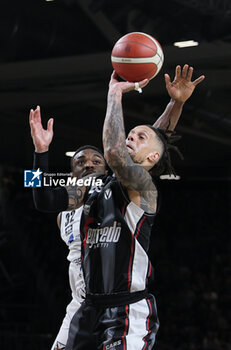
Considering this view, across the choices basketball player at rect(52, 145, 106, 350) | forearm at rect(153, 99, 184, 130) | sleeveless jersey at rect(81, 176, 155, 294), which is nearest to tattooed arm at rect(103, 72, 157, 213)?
sleeveless jersey at rect(81, 176, 155, 294)

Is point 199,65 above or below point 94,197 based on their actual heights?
above

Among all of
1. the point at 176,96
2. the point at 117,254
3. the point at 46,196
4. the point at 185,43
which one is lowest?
the point at 117,254

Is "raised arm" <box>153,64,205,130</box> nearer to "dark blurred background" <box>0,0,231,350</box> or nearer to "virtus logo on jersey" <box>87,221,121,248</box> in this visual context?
"virtus logo on jersey" <box>87,221,121,248</box>

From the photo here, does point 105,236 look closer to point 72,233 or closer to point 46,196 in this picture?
point 46,196

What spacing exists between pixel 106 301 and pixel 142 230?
388 mm

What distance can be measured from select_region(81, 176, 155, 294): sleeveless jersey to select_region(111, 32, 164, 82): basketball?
2.34 ft

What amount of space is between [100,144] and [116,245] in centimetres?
343

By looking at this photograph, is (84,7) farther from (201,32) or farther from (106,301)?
(106,301)

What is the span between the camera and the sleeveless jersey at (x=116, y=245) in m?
3.15

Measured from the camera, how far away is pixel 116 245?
3.17m

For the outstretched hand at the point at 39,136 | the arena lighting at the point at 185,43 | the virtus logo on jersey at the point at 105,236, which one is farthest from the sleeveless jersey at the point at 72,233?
the arena lighting at the point at 185,43

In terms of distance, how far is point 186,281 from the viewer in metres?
7.42

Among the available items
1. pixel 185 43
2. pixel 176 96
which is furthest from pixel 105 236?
pixel 185 43

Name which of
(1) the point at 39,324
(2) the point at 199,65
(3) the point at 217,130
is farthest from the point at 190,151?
(1) the point at 39,324
